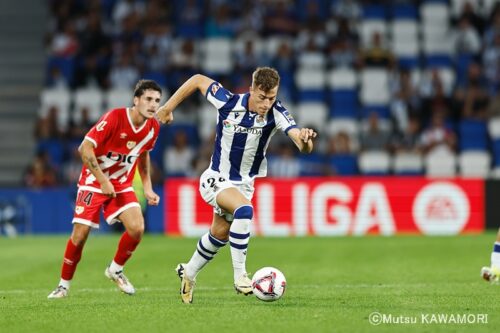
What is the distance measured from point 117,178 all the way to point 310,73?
46.4 ft

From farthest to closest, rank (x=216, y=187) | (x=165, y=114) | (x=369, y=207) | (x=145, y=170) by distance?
(x=369, y=207) < (x=145, y=170) < (x=216, y=187) < (x=165, y=114)

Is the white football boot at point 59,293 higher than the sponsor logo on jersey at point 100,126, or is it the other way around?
the sponsor logo on jersey at point 100,126

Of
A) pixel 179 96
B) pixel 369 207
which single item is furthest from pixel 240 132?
pixel 369 207

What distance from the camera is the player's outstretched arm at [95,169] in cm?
1005

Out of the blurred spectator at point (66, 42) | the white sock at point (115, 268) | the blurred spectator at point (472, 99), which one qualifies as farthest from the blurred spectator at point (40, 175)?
the white sock at point (115, 268)

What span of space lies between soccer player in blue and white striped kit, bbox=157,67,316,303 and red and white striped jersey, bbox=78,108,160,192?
996mm

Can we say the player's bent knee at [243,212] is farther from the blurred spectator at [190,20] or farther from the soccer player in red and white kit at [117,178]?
the blurred spectator at [190,20]

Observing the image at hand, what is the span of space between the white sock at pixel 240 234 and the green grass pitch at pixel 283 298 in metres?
0.39

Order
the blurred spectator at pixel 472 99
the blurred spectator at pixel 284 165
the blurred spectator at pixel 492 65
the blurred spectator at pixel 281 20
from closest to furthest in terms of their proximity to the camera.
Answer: the blurred spectator at pixel 284 165
the blurred spectator at pixel 472 99
the blurred spectator at pixel 492 65
the blurred spectator at pixel 281 20

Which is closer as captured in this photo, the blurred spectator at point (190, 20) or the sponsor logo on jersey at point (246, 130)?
the sponsor logo on jersey at point (246, 130)

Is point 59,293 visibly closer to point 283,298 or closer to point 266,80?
point 283,298

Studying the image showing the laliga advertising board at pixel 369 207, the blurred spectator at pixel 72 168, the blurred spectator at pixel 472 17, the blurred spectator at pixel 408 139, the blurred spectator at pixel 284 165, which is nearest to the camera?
the laliga advertising board at pixel 369 207

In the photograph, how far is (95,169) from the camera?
398 inches

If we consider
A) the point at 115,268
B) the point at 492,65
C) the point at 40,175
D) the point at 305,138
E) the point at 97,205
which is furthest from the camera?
the point at 492,65
